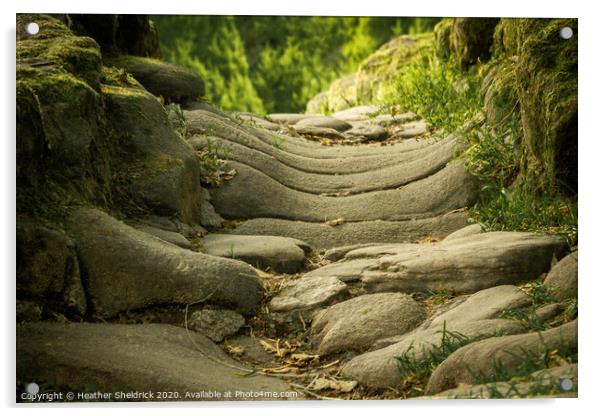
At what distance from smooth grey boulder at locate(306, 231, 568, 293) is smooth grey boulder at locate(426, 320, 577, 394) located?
617mm

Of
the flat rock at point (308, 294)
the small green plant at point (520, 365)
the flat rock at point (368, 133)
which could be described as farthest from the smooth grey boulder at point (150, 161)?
the flat rock at point (368, 133)

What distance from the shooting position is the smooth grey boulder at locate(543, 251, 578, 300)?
461 cm

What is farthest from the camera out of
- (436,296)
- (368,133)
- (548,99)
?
(368,133)

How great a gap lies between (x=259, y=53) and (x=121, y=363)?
3640 mm

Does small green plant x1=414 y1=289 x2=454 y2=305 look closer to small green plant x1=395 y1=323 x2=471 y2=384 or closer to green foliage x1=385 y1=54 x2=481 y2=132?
small green plant x1=395 y1=323 x2=471 y2=384

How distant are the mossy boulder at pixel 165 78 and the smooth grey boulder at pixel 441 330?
341 centimetres

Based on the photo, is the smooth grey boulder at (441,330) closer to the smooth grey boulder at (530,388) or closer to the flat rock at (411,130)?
the smooth grey boulder at (530,388)

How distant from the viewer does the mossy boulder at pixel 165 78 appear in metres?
7.13

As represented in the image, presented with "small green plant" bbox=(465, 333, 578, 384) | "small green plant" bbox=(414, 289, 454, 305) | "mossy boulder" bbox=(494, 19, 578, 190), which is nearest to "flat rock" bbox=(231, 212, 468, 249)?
"mossy boulder" bbox=(494, 19, 578, 190)

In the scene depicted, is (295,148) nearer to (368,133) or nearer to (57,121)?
(368,133)

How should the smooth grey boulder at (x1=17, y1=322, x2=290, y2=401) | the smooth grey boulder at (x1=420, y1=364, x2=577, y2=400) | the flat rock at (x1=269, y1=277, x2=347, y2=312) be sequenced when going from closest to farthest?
the smooth grey boulder at (x1=420, y1=364, x2=577, y2=400)
the smooth grey boulder at (x1=17, y1=322, x2=290, y2=401)
the flat rock at (x1=269, y1=277, x2=347, y2=312)

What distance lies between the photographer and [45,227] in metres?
4.47

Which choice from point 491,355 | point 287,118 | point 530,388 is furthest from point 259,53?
point 530,388

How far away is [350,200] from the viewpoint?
6195 millimetres
